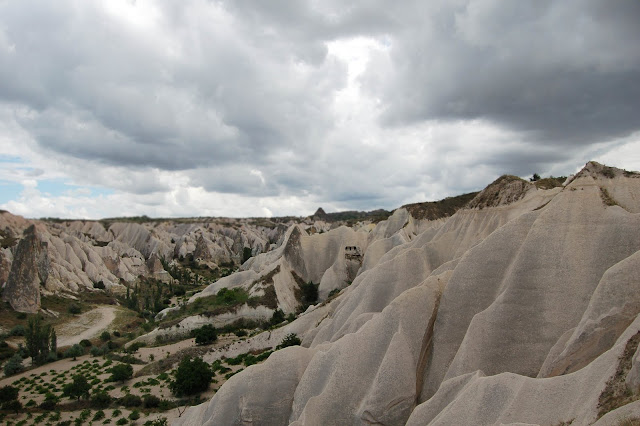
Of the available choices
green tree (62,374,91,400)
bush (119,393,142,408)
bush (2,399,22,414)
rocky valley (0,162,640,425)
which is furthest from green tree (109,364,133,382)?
bush (2,399,22,414)

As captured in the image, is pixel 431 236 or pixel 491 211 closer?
pixel 491 211

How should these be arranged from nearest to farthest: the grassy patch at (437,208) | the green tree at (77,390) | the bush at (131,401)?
the bush at (131,401) < the green tree at (77,390) < the grassy patch at (437,208)

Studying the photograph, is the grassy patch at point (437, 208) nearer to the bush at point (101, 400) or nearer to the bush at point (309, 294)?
the bush at point (309, 294)

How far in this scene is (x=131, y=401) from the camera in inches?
1070

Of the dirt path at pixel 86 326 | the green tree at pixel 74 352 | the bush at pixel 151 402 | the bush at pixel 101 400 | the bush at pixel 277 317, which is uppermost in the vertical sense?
the bush at pixel 277 317

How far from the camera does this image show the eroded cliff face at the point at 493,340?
11.7 meters

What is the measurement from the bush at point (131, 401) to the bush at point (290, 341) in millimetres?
9788

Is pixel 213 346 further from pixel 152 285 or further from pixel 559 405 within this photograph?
pixel 152 285

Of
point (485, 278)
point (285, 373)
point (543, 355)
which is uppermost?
point (485, 278)

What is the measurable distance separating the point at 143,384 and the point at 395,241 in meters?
25.9

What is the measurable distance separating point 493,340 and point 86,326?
52319 mm

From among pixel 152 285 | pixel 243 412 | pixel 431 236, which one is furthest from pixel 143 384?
pixel 152 285

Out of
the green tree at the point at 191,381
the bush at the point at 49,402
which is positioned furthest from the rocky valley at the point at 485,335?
the bush at the point at 49,402

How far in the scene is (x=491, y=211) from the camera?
2802 centimetres
